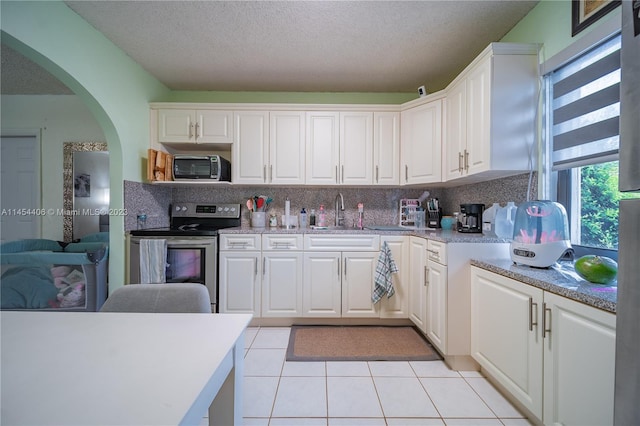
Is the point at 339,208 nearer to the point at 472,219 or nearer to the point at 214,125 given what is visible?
the point at 472,219

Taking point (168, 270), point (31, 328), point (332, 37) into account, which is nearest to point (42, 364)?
point (31, 328)

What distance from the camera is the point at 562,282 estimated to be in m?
1.22

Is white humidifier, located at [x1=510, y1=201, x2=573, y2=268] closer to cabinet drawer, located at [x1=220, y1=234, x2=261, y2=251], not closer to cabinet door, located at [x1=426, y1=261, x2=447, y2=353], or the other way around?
cabinet door, located at [x1=426, y1=261, x2=447, y2=353]

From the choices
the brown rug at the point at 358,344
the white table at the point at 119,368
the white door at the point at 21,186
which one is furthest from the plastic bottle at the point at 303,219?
the white door at the point at 21,186

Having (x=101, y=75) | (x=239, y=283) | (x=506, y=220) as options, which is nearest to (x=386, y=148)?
(x=506, y=220)

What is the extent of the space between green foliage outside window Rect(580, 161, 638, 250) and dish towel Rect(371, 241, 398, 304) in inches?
51.7

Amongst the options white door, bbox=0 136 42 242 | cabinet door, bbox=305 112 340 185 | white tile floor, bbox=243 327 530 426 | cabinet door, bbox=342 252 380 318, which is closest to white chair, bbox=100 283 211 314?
white tile floor, bbox=243 327 530 426

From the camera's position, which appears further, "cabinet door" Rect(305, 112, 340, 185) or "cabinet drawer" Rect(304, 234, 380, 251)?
"cabinet door" Rect(305, 112, 340, 185)

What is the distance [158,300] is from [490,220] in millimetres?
2291

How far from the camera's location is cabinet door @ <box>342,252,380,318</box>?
2.56 meters

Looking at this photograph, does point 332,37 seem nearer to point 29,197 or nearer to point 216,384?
point 216,384

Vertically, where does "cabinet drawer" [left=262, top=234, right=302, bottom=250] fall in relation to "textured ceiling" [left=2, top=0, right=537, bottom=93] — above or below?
below

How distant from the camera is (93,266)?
2256mm

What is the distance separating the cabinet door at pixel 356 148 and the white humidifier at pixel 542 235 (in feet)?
4.93
